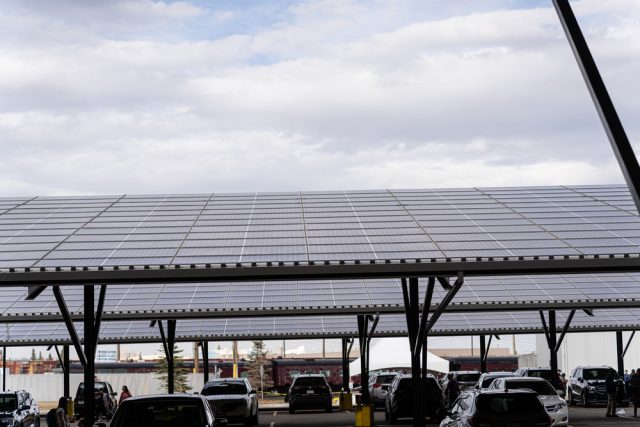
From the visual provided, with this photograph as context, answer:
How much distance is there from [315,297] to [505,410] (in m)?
14.7

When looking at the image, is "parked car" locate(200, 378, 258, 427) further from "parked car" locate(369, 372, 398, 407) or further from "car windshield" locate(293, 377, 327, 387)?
"parked car" locate(369, 372, 398, 407)

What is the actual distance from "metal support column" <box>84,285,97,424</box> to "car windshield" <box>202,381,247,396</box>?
1036 centimetres

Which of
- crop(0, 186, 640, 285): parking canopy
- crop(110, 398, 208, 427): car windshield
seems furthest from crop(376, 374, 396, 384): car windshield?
crop(110, 398, 208, 427): car windshield

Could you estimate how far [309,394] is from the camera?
42719mm

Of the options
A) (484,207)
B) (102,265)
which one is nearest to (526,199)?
(484,207)

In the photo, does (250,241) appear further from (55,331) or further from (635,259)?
(55,331)

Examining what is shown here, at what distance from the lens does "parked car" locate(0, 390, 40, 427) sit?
28.5 m

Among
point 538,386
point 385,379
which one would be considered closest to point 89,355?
point 538,386

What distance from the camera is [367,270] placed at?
19125mm

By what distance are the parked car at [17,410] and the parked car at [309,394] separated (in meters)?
13.5

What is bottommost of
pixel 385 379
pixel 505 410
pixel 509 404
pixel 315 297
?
pixel 385 379

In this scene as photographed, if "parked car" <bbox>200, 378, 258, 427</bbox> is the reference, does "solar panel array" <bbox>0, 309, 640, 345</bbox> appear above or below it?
above

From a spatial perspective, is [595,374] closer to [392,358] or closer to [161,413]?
[392,358]

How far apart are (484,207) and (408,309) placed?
3.78 meters
